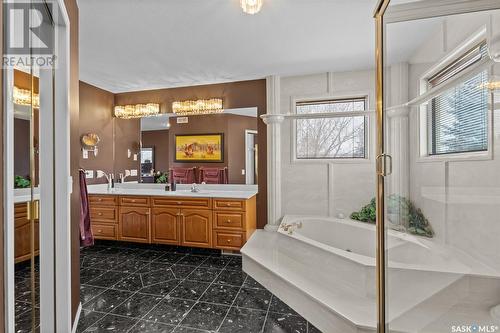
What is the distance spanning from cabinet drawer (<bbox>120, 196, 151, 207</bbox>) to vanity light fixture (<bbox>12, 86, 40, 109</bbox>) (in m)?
2.15

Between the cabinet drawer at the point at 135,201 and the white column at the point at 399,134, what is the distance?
285 cm

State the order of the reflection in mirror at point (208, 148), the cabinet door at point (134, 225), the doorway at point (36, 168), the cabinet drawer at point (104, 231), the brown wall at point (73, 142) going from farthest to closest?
1. the reflection in mirror at point (208, 148)
2. the cabinet drawer at point (104, 231)
3. the cabinet door at point (134, 225)
4. the brown wall at point (73, 142)
5. the doorway at point (36, 168)

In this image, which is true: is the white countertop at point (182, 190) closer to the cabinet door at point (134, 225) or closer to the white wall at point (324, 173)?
the cabinet door at point (134, 225)

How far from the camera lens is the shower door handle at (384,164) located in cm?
143

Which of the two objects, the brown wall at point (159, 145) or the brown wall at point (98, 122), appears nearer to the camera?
the brown wall at point (98, 122)

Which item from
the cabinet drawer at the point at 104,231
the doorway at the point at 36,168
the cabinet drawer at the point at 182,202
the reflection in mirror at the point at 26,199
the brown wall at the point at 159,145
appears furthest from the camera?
the brown wall at the point at 159,145

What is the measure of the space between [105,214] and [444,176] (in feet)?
12.7

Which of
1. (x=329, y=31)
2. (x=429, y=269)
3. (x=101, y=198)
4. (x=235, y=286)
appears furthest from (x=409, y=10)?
(x=101, y=198)

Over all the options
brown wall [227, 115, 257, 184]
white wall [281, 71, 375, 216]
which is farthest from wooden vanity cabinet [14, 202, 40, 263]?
white wall [281, 71, 375, 216]

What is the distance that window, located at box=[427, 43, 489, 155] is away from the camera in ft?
4.83

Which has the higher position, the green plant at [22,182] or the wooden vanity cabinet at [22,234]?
the green plant at [22,182]

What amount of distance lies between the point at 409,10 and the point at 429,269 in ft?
5.68

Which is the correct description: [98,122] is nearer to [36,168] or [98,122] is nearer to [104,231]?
[104,231]

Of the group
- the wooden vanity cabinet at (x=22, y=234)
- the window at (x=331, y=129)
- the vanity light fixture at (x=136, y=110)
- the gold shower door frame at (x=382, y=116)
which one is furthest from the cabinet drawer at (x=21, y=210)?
the vanity light fixture at (x=136, y=110)
